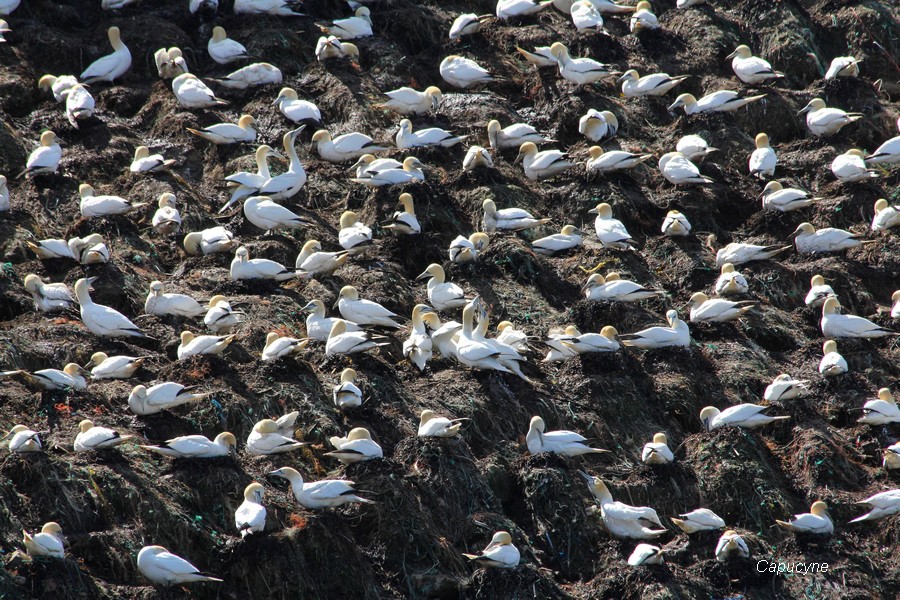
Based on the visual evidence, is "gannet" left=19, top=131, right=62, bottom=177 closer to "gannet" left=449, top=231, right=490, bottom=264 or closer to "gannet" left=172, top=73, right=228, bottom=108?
"gannet" left=172, top=73, right=228, bottom=108

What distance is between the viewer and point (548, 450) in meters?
14.0

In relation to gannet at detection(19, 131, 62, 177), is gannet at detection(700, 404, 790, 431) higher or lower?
lower

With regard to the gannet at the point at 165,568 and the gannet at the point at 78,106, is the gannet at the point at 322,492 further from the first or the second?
the gannet at the point at 78,106

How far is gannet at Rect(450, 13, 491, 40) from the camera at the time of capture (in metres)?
22.2

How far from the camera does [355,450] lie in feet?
42.6

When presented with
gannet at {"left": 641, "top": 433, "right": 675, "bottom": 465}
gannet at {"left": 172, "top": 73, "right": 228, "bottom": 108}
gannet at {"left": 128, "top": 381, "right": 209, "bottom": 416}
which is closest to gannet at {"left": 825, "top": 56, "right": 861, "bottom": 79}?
gannet at {"left": 641, "top": 433, "right": 675, "bottom": 465}

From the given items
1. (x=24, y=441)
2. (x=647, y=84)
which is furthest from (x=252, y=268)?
(x=647, y=84)

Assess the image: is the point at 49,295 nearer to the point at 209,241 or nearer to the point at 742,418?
the point at 209,241

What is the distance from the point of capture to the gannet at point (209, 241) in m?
16.7

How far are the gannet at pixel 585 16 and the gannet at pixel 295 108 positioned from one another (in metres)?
5.33

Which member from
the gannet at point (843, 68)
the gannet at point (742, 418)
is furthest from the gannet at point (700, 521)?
the gannet at point (843, 68)

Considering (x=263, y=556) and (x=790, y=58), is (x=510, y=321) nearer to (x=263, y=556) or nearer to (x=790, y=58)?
(x=263, y=556)

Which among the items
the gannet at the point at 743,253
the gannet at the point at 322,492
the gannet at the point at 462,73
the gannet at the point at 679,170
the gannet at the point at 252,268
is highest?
the gannet at the point at 462,73

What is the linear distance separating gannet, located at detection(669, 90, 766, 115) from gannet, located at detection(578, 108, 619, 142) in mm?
1458
